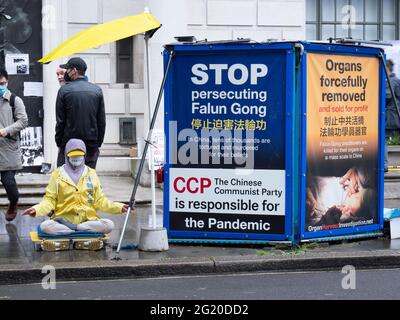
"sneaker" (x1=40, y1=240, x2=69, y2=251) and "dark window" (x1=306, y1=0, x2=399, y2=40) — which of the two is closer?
"sneaker" (x1=40, y1=240, x2=69, y2=251)

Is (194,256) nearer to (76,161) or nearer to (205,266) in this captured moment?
(205,266)

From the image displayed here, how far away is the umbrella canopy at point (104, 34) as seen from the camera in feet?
29.1

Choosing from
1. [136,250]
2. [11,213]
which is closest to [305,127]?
[136,250]

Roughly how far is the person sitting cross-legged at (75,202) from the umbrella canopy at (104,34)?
1057 millimetres

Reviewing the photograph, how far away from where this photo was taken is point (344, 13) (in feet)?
55.9

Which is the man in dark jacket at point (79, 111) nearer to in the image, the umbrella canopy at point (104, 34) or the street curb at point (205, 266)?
the umbrella canopy at point (104, 34)

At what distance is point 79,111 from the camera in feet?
33.2

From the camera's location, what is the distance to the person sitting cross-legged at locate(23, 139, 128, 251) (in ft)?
30.6

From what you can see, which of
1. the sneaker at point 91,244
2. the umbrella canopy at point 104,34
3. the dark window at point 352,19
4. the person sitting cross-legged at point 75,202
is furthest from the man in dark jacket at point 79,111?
the dark window at point 352,19

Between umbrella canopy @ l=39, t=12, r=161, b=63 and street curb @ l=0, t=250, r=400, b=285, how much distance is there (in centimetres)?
218

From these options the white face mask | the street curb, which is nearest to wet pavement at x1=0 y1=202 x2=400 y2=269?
the street curb

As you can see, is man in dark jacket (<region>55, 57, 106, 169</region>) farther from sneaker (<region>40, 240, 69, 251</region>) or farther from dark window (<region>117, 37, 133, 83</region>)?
dark window (<region>117, 37, 133, 83</region>)
